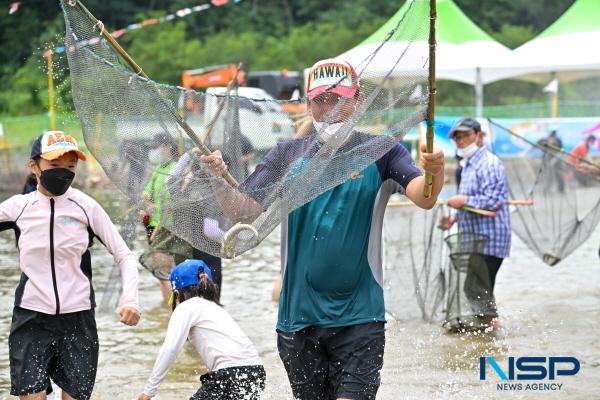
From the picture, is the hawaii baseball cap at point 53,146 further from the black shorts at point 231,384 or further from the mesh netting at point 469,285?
the mesh netting at point 469,285

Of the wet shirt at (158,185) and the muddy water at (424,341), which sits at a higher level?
the wet shirt at (158,185)

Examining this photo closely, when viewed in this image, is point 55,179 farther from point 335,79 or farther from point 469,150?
point 469,150

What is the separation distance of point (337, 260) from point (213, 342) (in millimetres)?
1381

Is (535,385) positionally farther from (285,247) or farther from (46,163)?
(46,163)

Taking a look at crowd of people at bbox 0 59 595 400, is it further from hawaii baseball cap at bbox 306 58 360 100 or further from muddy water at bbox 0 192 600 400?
muddy water at bbox 0 192 600 400

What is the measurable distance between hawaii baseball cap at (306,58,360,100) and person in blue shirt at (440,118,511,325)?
174 inches

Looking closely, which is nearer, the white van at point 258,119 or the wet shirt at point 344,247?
the wet shirt at point 344,247

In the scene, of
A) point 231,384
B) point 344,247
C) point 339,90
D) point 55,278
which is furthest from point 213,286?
point 339,90

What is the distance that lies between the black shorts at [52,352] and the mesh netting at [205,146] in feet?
2.54

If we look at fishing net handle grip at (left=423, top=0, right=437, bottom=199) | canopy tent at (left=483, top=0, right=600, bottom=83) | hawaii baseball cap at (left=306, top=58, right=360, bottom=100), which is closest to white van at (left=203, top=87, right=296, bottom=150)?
hawaii baseball cap at (left=306, top=58, right=360, bottom=100)

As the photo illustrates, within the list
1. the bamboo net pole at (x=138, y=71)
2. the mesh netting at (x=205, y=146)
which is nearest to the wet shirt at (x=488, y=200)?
the mesh netting at (x=205, y=146)

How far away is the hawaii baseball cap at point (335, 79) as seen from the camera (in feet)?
15.0

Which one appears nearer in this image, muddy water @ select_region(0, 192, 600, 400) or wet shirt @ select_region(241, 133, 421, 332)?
wet shirt @ select_region(241, 133, 421, 332)

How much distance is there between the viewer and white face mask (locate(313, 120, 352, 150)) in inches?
179
